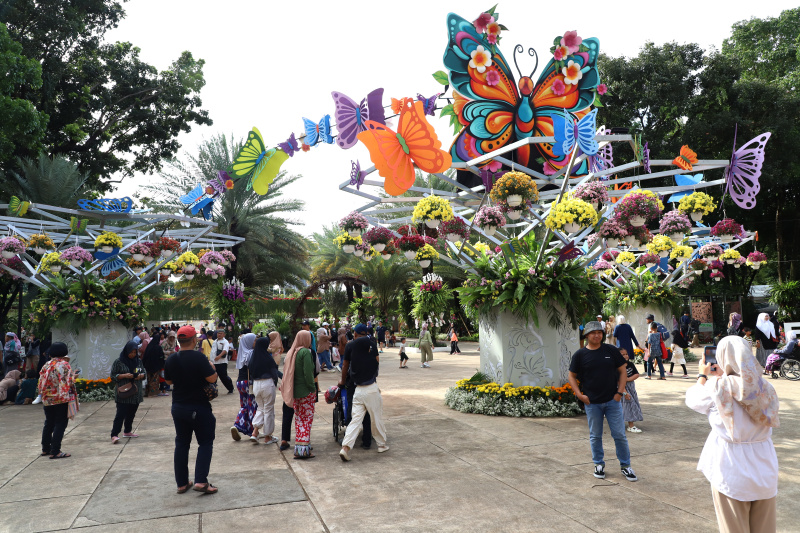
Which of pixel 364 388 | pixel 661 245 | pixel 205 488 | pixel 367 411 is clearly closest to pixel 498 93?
pixel 661 245

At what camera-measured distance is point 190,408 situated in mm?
5609

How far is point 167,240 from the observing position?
13719 mm

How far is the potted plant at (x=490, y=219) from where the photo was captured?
9.25 metres

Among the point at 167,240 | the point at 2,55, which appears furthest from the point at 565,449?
the point at 2,55

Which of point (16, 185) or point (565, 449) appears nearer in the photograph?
point (565, 449)

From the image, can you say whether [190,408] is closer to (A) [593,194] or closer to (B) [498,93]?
(A) [593,194]

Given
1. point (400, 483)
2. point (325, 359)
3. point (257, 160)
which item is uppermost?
point (257, 160)

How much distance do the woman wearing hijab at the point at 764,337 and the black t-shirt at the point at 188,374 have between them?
14.2m

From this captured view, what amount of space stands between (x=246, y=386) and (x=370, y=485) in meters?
3.18

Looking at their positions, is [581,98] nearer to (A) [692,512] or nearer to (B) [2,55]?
(A) [692,512]

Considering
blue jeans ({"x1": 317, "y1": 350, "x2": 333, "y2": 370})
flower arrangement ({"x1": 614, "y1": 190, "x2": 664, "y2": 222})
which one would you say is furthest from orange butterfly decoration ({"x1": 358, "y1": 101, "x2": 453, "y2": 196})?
blue jeans ({"x1": 317, "y1": 350, "x2": 333, "y2": 370})

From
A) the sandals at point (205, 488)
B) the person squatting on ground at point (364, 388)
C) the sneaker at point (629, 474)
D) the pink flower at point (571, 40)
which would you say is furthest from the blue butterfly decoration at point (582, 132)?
the sandals at point (205, 488)

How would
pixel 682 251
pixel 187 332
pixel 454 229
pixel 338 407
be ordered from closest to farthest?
pixel 187 332, pixel 338 407, pixel 454 229, pixel 682 251

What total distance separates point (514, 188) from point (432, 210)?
4.46ft
